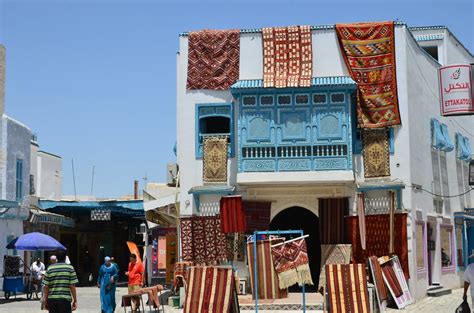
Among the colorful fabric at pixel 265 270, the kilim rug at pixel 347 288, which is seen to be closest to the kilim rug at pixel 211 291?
the kilim rug at pixel 347 288

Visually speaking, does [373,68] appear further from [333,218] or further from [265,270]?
[265,270]

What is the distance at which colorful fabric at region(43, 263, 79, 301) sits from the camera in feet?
39.3

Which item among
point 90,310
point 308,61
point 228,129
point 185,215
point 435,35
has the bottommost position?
point 90,310

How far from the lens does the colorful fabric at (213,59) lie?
22.8m

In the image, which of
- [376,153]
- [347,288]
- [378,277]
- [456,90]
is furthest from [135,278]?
[456,90]

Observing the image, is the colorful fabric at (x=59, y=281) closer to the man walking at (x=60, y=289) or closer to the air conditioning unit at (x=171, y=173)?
the man walking at (x=60, y=289)

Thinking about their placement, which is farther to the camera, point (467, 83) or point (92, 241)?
point (92, 241)

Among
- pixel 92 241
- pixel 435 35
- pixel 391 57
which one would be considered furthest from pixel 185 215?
pixel 92 241

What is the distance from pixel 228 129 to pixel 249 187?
2.11 m

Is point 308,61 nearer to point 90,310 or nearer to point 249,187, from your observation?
point 249,187

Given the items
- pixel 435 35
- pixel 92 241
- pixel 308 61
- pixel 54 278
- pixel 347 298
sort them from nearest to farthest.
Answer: pixel 54 278
pixel 347 298
pixel 308 61
pixel 435 35
pixel 92 241

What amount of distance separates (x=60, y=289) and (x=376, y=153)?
40.0 ft

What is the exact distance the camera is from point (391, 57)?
871 inches

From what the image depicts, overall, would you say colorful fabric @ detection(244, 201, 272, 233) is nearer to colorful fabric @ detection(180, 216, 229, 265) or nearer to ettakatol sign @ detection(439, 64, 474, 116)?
colorful fabric @ detection(180, 216, 229, 265)
